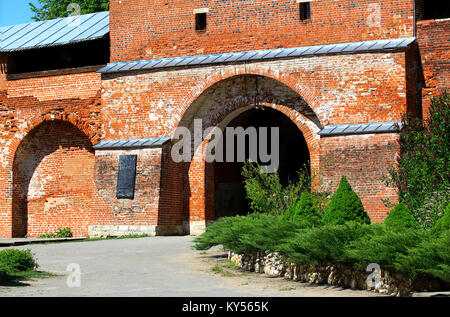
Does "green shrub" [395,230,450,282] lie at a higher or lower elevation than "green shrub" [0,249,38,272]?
higher

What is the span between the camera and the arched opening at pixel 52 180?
21.8m

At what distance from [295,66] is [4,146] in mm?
9622

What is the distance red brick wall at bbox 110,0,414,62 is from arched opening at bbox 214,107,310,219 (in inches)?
87.3

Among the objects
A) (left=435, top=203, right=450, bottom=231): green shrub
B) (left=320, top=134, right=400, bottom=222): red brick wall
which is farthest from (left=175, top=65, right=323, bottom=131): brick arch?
(left=435, top=203, right=450, bottom=231): green shrub

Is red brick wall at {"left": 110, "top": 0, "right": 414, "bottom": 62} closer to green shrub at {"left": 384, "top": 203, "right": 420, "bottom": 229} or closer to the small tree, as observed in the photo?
the small tree

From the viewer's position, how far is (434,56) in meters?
17.8

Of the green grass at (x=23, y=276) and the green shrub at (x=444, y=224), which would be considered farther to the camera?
the green grass at (x=23, y=276)

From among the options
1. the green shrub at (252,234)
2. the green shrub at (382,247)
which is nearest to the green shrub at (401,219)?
the green shrub at (382,247)

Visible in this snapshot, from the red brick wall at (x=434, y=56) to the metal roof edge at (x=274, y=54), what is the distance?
539 millimetres

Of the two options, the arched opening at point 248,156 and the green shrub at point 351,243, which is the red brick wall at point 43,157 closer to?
the arched opening at point 248,156

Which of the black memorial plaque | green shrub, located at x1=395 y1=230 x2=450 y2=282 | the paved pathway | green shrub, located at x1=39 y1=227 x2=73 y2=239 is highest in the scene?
the black memorial plaque

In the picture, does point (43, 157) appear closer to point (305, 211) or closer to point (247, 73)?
point (247, 73)

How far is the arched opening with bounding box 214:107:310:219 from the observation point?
21438 mm

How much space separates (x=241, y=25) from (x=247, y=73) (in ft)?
4.57
